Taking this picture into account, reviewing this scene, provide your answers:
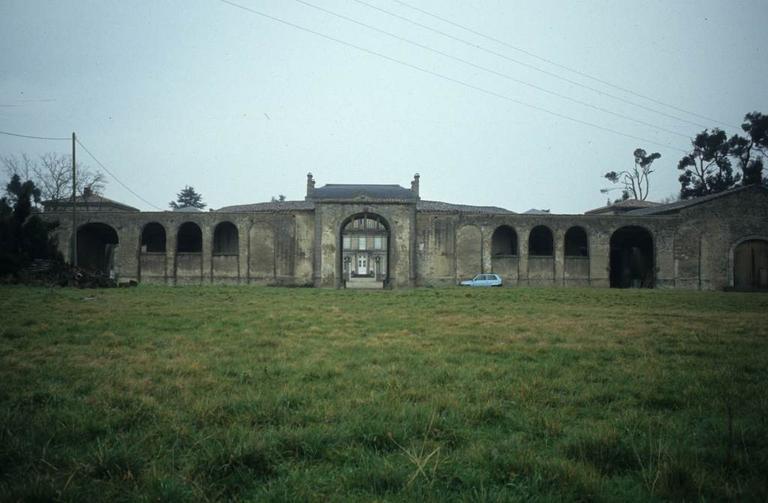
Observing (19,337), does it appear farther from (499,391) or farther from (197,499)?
(499,391)

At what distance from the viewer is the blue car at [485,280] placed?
3058 centimetres

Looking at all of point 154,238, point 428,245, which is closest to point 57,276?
point 154,238

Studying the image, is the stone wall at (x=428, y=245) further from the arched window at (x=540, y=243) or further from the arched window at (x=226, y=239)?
the arched window at (x=540, y=243)

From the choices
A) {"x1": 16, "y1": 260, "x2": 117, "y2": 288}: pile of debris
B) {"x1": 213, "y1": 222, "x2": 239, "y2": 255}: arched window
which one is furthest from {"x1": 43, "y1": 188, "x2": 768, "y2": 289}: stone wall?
{"x1": 16, "y1": 260, "x2": 117, "y2": 288}: pile of debris

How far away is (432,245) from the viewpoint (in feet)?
107

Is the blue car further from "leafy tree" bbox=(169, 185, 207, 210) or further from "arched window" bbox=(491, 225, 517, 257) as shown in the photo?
"leafy tree" bbox=(169, 185, 207, 210)

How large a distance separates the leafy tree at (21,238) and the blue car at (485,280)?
23.2 metres

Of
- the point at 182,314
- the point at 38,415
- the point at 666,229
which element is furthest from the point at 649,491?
the point at 666,229

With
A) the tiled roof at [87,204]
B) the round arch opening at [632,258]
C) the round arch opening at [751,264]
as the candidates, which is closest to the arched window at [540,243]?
the round arch opening at [632,258]

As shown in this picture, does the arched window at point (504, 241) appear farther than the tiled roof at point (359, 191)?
No

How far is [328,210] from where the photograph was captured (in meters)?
32.0

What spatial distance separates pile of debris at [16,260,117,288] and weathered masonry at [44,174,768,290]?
1128cm

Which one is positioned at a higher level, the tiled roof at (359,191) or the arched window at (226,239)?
the tiled roof at (359,191)

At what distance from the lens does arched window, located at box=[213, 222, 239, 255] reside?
3550 centimetres
